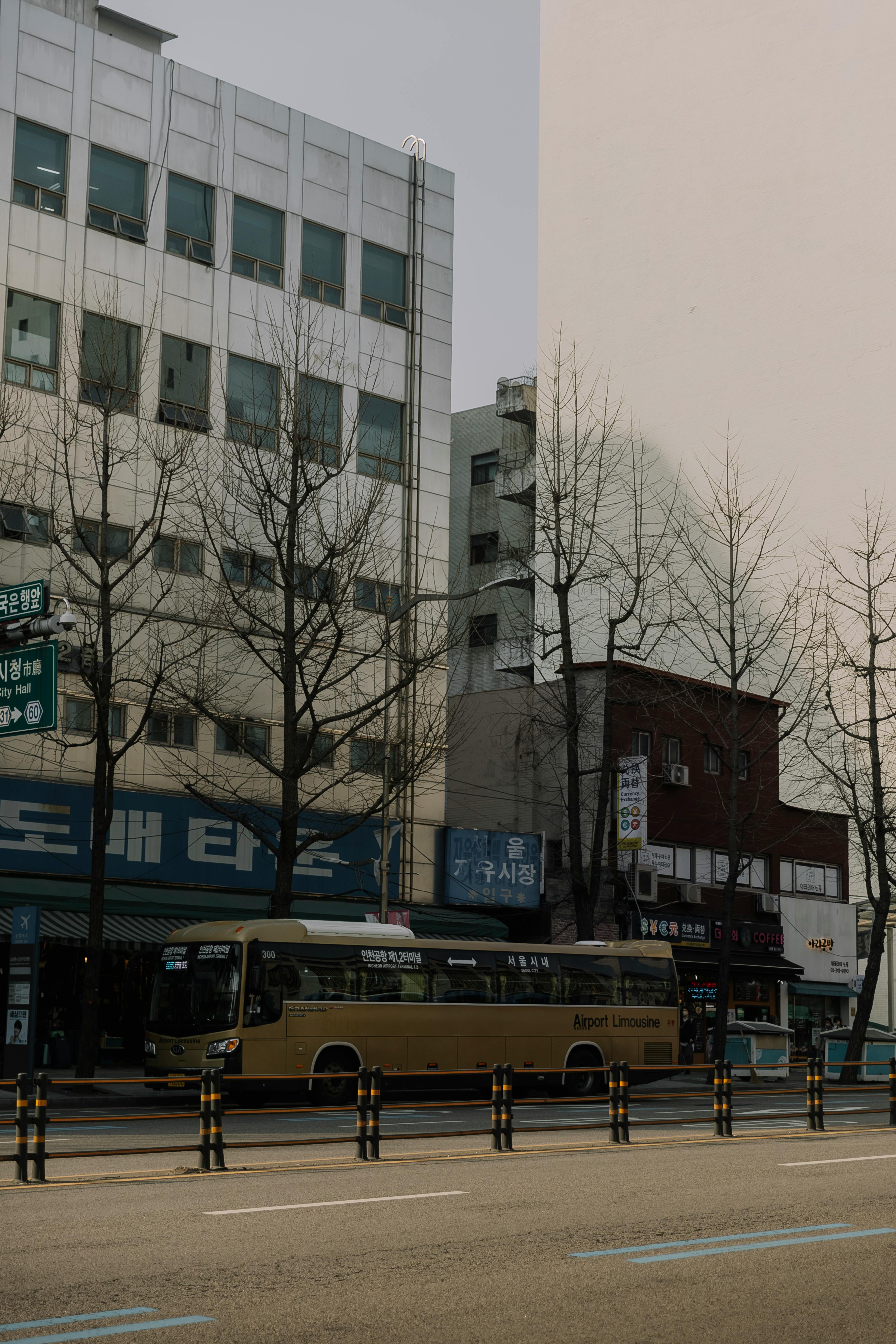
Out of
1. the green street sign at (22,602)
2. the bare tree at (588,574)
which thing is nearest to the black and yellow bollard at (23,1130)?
the green street sign at (22,602)

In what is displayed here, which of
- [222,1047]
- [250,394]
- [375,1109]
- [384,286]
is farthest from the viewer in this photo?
[384,286]

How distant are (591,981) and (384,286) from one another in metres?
18.9

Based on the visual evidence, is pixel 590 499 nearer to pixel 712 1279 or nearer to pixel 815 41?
pixel 815 41

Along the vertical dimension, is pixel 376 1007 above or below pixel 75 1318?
above

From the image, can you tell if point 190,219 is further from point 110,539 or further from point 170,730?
point 170,730

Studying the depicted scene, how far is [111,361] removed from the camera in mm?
31391

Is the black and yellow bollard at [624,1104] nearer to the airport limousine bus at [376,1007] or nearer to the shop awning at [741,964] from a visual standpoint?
the airport limousine bus at [376,1007]

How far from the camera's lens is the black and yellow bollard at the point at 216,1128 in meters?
14.2

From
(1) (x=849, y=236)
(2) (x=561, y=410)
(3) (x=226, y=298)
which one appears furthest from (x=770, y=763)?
(3) (x=226, y=298)

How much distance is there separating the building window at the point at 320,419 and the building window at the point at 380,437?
72cm

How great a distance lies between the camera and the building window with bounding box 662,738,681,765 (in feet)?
142

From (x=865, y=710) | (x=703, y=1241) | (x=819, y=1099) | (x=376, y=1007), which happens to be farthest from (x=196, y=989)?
(x=865, y=710)

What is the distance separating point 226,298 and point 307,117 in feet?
18.6

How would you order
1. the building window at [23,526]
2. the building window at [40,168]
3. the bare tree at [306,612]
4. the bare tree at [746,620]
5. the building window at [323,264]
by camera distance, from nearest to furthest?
the bare tree at [306,612]
the building window at [23,526]
the building window at [40,168]
the building window at [323,264]
the bare tree at [746,620]
